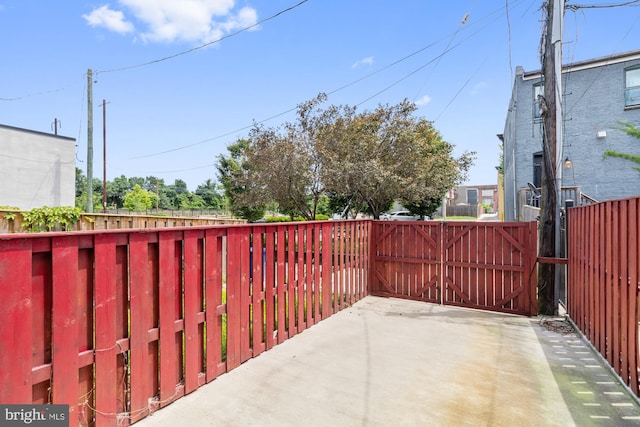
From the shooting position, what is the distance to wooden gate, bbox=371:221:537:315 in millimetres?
5176

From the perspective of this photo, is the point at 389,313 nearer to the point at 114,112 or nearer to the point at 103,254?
the point at 103,254

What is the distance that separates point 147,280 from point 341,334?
257 centimetres

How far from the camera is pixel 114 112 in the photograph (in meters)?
21.3

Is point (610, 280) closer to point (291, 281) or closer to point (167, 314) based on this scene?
point (291, 281)

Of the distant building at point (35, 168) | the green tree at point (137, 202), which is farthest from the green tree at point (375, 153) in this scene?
the green tree at point (137, 202)

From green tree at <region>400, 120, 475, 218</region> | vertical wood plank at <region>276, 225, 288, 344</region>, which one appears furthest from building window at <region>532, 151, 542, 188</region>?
vertical wood plank at <region>276, 225, 288, 344</region>

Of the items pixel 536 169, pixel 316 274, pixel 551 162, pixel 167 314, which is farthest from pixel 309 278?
pixel 536 169

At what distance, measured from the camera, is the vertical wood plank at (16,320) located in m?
1.72

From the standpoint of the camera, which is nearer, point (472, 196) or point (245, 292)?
point (245, 292)

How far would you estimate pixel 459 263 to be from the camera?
565 centimetres

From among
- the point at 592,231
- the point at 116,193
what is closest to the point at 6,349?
the point at 592,231

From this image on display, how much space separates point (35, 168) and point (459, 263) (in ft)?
57.2

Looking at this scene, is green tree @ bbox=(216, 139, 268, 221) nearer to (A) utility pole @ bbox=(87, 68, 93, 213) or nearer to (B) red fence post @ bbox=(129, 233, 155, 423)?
(A) utility pole @ bbox=(87, 68, 93, 213)

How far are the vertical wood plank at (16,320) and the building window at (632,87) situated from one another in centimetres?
1610
